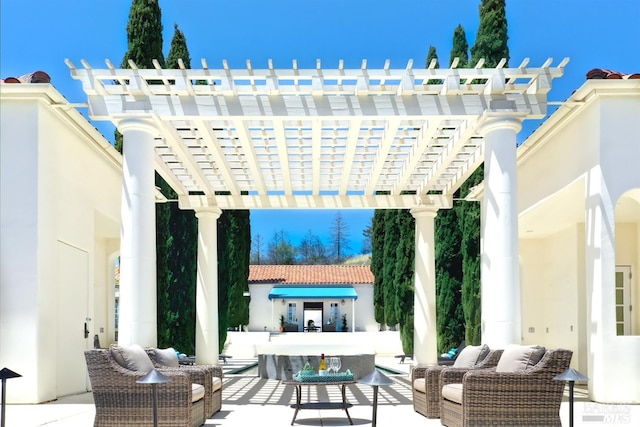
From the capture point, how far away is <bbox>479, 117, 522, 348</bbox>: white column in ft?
34.2

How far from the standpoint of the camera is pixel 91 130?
13672mm

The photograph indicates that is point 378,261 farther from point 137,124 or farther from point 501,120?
point 137,124

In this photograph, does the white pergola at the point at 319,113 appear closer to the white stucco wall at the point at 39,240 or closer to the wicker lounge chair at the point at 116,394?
the white stucco wall at the point at 39,240

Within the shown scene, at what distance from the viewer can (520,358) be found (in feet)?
27.1

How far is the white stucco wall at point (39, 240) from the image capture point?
11078 mm

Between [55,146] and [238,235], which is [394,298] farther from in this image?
[55,146]

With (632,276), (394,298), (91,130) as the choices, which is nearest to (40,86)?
(91,130)

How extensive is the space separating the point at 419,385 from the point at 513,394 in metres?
2.21

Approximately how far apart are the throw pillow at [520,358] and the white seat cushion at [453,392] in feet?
1.68

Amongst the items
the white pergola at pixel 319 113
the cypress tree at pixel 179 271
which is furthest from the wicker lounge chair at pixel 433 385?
the cypress tree at pixel 179 271

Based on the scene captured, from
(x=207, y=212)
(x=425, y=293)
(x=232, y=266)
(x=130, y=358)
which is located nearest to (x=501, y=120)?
(x=130, y=358)

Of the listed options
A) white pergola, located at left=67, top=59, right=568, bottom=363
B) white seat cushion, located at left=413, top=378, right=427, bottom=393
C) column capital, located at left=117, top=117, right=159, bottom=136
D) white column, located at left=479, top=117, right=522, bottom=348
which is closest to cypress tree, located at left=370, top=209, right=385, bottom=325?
white pergola, located at left=67, top=59, right=568, bottom=363

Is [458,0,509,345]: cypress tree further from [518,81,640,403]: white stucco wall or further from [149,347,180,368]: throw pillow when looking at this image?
[149,347,180,368]: throw pillow

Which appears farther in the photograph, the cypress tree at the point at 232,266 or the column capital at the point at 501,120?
the cypress tree at the point at 232,266
